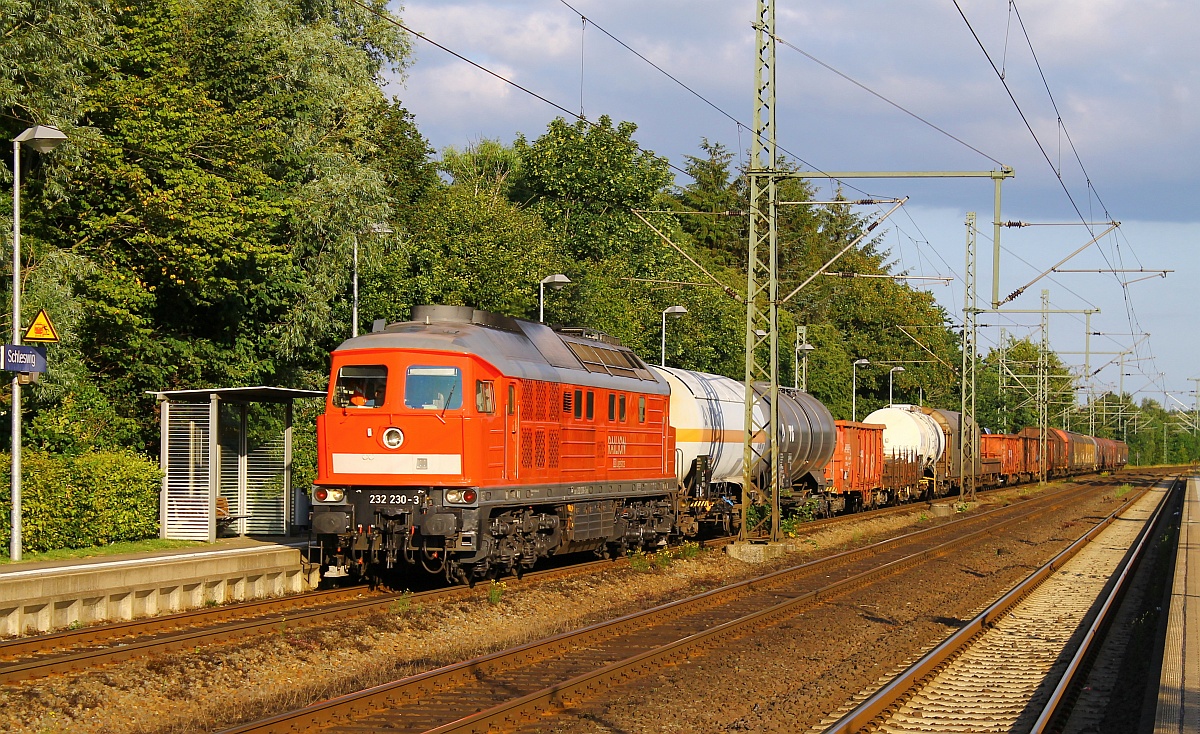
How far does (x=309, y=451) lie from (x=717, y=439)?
9649mm

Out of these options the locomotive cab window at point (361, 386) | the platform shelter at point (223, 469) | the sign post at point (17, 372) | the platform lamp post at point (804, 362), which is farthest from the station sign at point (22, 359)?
the platform lamp post at point (804, 362)

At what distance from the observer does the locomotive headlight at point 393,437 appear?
18.0 meters

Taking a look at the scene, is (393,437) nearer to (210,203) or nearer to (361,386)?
(361,386)

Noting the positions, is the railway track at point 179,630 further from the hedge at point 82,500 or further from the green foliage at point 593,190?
the green foliage at point 593,190

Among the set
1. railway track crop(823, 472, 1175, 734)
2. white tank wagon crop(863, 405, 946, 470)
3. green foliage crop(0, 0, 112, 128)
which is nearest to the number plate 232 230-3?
railway track crop(823, 472, 1175, 734)

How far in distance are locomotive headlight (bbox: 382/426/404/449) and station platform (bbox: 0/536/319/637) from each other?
8.99ft

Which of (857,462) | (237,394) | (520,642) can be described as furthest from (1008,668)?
(857,462)

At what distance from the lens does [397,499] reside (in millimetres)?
17891

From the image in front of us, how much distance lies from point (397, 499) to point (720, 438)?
40.7ft

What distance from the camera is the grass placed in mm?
18484

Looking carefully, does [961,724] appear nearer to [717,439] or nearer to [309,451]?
[717,439]

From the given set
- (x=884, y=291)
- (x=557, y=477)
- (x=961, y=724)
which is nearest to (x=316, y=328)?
(x=557, y=477)

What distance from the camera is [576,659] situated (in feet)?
45.9

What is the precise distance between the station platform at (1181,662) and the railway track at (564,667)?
17.1 feet
